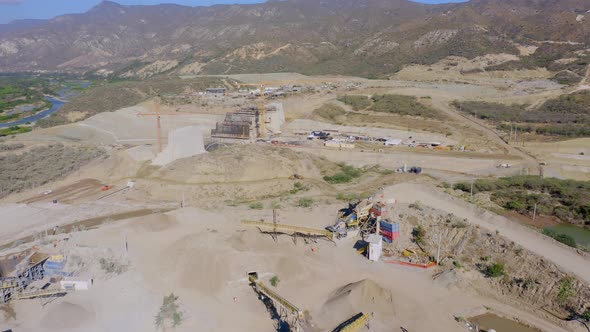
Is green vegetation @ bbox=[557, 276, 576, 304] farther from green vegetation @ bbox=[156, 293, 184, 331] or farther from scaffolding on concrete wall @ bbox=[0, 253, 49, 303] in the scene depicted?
scaffolding on concrete wall @ bbox=[0, 253, 49, 303]

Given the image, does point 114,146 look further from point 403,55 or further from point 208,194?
point 403,55

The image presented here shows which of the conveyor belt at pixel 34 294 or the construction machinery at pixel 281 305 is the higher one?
the construction machinery at pixel 281 305

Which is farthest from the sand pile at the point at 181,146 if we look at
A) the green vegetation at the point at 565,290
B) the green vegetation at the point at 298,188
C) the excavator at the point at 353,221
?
the green vegetation at the point at 565,290

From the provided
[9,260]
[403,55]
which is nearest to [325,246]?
[9,260]

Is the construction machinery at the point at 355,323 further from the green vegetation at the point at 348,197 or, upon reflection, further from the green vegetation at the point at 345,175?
the green vegetation at the point at 345,175

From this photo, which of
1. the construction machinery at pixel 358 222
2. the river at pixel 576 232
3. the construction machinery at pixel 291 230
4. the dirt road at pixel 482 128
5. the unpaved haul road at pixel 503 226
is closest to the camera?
the unpaved haul road at pixel 503 226

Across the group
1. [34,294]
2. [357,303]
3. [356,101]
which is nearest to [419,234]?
[357,303]

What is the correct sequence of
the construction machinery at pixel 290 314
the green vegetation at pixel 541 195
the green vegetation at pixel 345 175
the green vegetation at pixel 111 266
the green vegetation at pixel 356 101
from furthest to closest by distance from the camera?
1. the green vegetation at pixel 356 101
2. the green vegetation at pixel 345 175
3. the green vegetation at pixel 541 195
4. the green vegetation at pixel 111 266
5. the construction machinery at pixel 290 314
